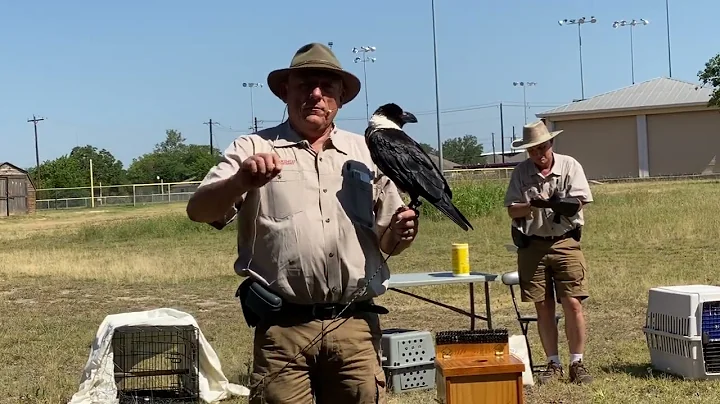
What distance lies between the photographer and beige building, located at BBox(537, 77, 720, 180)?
164 ft

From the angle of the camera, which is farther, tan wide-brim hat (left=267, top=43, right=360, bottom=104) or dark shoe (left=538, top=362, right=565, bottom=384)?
dark shoe (left=538, top=362, right=565, bottom=384)

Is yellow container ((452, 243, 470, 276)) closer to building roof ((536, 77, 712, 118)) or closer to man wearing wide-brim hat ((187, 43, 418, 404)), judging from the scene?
man wearing wide-brim hat ((187, 43, 418, 404))

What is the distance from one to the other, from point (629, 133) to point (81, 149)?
5608 centimetres

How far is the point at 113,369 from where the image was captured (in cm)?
571

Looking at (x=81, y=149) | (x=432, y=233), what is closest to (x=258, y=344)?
(x=432, y=233)

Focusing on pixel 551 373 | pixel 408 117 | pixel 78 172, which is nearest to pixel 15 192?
pixel 78 172

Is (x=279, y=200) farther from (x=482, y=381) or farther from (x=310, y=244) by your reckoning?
(x=482, y=381)

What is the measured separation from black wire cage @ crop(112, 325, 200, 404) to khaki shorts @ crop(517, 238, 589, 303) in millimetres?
2301

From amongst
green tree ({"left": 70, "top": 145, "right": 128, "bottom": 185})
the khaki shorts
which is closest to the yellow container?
the khaki shorts

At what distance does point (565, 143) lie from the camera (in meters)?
53.4

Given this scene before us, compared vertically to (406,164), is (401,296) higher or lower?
lower

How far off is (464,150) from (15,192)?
76.7 m

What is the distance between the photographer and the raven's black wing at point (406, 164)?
3.27m

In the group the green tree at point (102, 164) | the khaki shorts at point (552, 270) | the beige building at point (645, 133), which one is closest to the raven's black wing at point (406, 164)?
the khaki shorts at point (552, 270)
